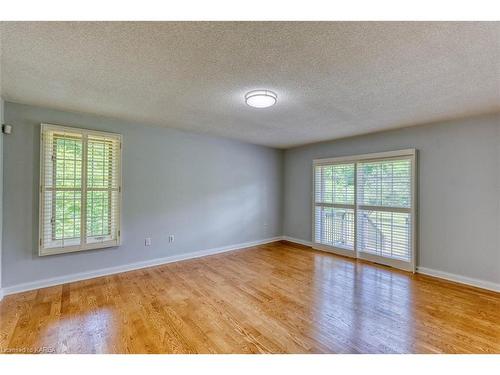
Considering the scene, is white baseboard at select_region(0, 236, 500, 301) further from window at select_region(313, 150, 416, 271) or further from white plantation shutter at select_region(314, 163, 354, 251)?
white plantation shutter at select_region(314, 163, 354, 251)

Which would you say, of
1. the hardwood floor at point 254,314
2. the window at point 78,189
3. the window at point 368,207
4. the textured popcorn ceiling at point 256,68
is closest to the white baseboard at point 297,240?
the window at point 368,207

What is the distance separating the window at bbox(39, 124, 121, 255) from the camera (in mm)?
3094

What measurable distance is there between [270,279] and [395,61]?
2942mm

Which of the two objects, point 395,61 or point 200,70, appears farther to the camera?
point 200,70

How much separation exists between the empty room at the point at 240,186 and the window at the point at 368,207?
3cm

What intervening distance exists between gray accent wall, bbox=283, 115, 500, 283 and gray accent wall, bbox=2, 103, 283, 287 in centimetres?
283

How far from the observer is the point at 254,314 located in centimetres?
244

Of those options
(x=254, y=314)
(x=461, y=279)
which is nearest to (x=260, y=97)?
(x=254, y=314)

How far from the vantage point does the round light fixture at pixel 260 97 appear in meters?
2.52

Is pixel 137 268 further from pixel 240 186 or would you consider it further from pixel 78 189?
pixel 240 186

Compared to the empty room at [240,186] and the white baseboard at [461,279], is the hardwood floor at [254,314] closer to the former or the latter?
the empty room at [240,186]

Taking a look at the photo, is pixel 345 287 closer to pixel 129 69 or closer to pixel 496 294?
pixel 496 294

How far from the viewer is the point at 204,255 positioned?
462cm
